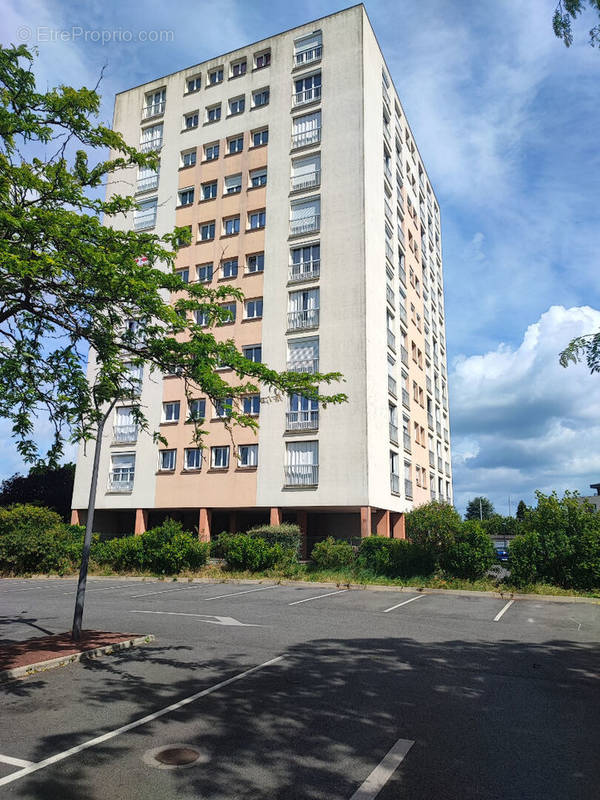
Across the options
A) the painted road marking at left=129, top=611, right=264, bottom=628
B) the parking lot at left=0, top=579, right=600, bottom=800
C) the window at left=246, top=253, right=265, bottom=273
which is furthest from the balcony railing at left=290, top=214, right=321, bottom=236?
the parking lot at left=0, top=579, right=600, bottom=800

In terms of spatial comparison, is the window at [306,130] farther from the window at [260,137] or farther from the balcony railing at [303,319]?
the balcony railing at [303,319]

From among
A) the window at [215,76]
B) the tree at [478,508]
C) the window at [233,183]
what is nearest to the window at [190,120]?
the window at [215,76]

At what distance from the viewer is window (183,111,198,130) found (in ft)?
125

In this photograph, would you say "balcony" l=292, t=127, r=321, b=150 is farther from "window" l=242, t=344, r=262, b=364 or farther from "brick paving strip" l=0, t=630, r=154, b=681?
"brick paving strip" l=0, t=630, r=154, b=681

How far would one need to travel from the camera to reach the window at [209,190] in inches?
1422

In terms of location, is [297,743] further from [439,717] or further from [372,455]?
[372,455]

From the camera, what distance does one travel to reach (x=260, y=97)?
3616 cm

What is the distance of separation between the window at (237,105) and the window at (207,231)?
7792 millimetres

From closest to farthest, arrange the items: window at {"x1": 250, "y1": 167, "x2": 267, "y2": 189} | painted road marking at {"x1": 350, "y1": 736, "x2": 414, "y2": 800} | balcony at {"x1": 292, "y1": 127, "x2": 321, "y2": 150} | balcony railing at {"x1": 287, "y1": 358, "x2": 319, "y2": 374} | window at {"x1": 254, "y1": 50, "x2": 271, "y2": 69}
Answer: painted road marking at {"x1": 350, "y1": 736, "x2": 414, "y2": 800}
balcony railing at {"x1": 287, "y1": 358, "x2": 319, "y2": 374}
balcony at {"x1": 292, "y1": 127, "x2": 321, "y2": 150}
window at {"x1": 250, "y1": 167, "x2": 267, "y2": 189}
window at {"x1": 254, "y1": 50, "x2": 271, "y2": 69}

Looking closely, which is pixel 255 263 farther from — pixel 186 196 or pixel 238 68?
pixel 238 68

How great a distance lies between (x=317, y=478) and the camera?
28359 mm

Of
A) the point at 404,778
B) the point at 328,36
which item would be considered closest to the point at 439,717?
the point at 404,778

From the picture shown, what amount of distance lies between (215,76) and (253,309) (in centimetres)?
1802

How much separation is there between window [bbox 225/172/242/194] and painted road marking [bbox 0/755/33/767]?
112ft
